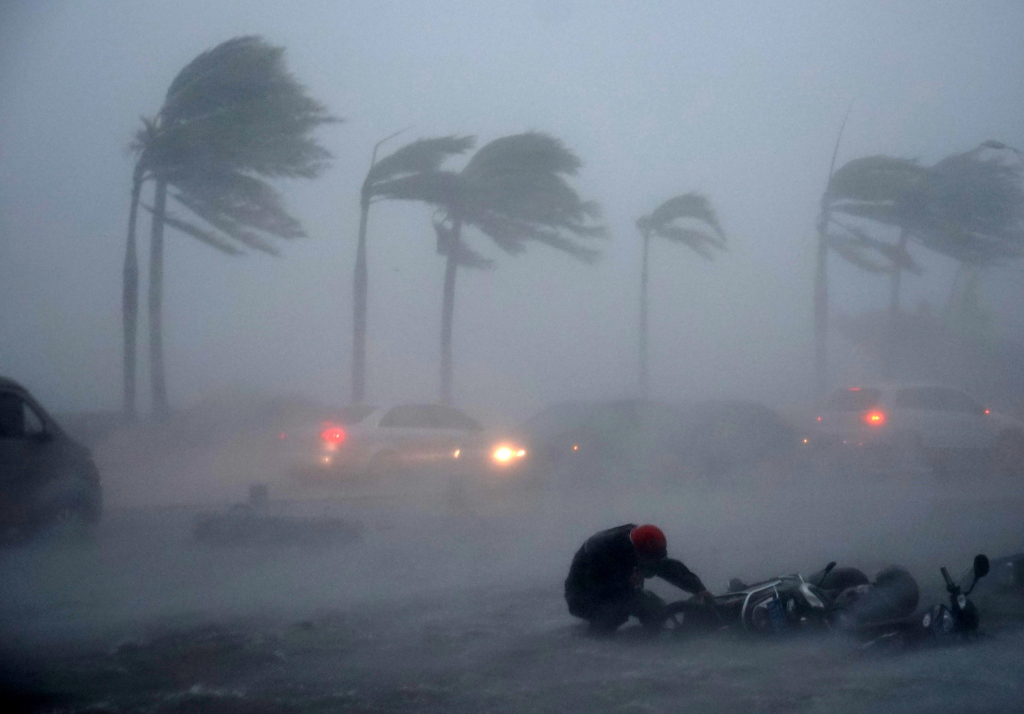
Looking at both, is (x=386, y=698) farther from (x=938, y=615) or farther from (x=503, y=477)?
(x=503, y=477)

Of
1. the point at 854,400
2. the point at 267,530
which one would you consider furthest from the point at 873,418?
the point at 267,530

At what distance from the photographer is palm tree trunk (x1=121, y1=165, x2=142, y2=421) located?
19328 millimetres

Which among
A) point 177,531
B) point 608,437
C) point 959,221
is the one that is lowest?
point 177,531

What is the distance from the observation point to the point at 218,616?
6.74 m

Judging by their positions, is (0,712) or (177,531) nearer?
(0,712)

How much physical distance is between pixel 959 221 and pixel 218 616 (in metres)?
26.1

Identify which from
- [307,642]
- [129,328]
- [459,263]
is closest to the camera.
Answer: [307,642]

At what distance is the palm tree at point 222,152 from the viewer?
18.8m

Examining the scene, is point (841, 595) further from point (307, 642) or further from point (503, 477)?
point (503, 477)

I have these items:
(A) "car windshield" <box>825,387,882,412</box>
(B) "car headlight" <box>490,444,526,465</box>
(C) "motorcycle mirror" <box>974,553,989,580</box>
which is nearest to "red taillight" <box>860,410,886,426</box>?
(A) "car windshield" <box>825,387,882,412</box>

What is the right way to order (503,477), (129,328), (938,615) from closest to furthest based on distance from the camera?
(938,615)
(503,477)
(129,328)

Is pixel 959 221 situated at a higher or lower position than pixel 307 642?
higher

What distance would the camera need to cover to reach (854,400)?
17281 millimetres

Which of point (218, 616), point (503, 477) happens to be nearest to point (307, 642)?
point (218, 616)
